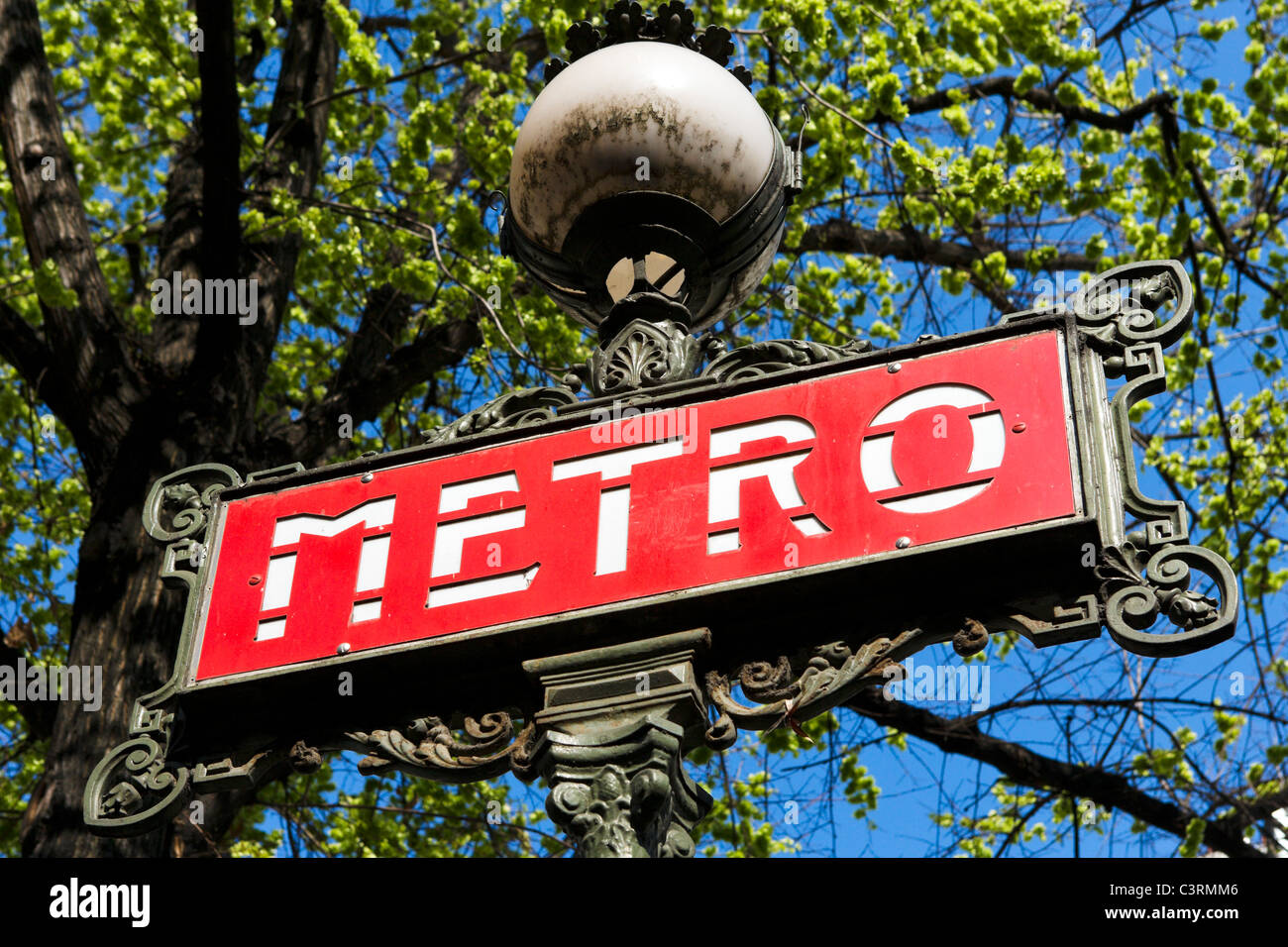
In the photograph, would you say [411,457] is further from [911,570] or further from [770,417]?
[911,570]

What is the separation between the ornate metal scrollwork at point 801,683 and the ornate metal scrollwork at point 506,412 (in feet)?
2.26

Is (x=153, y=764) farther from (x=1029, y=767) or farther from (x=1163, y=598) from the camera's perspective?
(x=1029, y=767)

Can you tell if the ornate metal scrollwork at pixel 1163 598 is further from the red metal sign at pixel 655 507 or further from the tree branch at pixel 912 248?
the tree branch at pixel 912 248

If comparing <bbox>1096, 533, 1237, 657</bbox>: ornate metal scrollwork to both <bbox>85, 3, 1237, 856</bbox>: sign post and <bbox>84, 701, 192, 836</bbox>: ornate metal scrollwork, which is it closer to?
<bbox>85, 3, 1237, 856</bbox>: sign post

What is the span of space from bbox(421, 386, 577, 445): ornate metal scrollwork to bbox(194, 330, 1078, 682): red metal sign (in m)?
0.11

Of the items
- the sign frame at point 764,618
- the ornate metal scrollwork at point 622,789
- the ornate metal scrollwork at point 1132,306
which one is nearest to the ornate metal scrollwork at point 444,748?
the sign frame at point 764,618

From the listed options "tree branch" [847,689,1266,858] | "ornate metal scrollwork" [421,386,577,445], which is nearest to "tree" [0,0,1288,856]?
"tree branch" [847,689,1266,858]

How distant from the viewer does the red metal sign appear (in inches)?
98.3

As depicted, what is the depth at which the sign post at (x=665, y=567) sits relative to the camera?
2.43m

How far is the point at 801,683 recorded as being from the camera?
2508 mm

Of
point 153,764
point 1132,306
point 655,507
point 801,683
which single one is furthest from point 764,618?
point 153,764

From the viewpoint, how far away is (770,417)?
2707 millimetres
